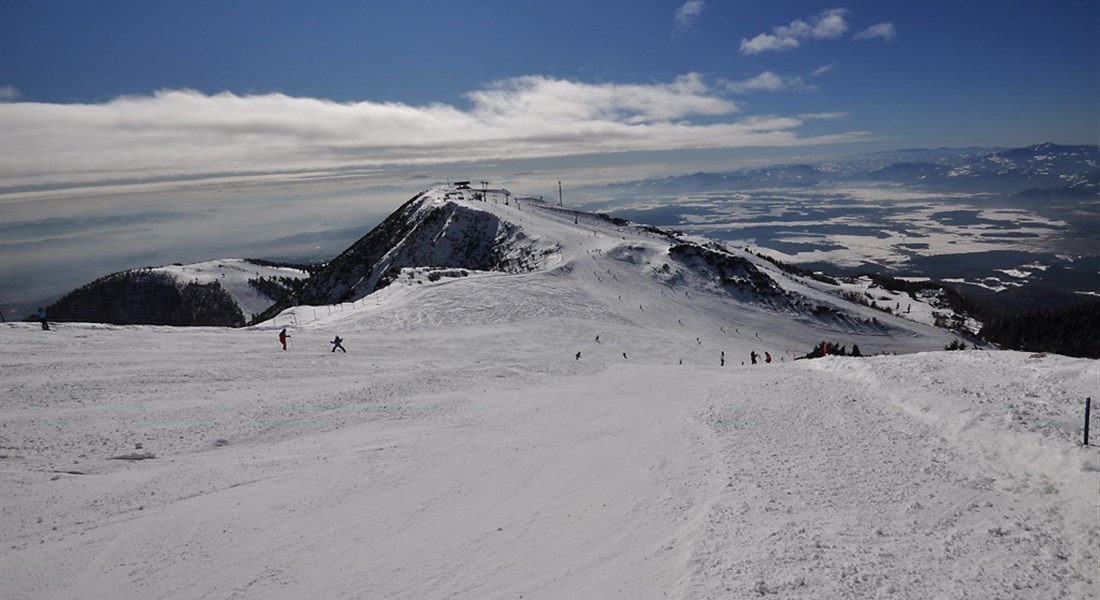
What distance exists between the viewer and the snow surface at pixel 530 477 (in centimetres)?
840

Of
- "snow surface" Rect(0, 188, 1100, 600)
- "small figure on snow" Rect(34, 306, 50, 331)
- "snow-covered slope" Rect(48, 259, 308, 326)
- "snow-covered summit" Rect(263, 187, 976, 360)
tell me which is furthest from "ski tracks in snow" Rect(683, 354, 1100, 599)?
"snow-covered slope" Rect(48, 259, 308, 326)

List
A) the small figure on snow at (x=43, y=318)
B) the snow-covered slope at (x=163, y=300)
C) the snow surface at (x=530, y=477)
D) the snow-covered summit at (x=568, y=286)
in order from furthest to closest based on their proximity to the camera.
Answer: the snow-covered slope at (x=163, y=300) < the snow-covered summit at (x=568, y=286) < the small figure on snow at (x=43, y=318) < the snow surface at (x=530, y=477)

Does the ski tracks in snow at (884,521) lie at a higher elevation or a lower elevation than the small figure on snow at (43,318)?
lower

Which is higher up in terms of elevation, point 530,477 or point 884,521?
point 884,521

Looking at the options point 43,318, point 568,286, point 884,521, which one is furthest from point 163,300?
point 884,521

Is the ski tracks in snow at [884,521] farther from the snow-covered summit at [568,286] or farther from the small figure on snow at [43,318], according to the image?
the small figure on snow at [43,318]

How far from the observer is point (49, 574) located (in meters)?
9.18

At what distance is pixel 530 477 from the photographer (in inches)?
494

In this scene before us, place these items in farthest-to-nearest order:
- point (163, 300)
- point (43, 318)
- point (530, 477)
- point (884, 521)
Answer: point (163, 300), point (43, 318), point (530, 477), point (884, 521)

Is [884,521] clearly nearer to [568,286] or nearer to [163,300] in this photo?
[568,286]

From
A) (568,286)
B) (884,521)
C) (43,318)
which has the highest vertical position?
(43,318)

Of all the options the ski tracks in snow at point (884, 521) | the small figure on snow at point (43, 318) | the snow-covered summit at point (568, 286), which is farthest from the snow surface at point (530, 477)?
the snow-covered summit at point (568, 286)

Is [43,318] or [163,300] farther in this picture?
[163,300]

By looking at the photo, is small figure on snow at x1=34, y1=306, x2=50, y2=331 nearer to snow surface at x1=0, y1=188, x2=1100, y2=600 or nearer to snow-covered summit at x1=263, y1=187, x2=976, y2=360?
snow surface at x1=0, y1=188, x2=1100, y2=600
